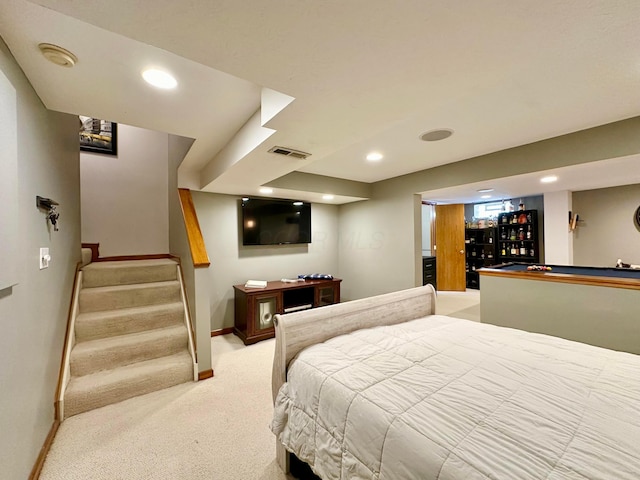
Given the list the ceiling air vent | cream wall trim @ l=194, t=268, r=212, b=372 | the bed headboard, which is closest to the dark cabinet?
the bed headboard

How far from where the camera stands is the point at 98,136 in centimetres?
359

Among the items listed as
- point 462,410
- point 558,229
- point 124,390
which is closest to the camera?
point 462,410

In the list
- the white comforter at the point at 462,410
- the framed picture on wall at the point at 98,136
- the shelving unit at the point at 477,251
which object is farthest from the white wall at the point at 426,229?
the framed picture on wall at the point at 98,136

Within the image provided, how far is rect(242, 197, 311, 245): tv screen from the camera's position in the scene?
3.85m

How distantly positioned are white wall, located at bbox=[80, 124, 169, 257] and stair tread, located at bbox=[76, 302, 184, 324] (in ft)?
4.62

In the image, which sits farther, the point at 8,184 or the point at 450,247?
the point at 450,247

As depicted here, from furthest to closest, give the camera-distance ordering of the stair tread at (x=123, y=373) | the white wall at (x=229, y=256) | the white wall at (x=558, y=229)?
the white wall at (x=558, y=229), the white wall at (x=229, y=256), the stair tread at (x=123, y=373)

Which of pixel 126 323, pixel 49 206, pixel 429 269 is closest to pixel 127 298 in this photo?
pixel 126 323

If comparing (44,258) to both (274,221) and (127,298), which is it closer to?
(127,298)

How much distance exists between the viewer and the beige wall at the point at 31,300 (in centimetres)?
120

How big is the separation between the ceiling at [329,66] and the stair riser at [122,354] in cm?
192

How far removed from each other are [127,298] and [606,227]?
24.6 feet

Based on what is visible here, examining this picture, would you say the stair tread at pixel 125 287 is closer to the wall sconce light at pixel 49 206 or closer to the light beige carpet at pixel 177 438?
the wall sconce light at pixel 49 206

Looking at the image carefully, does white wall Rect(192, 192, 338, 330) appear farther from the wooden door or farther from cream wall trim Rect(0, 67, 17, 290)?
the wooden door
